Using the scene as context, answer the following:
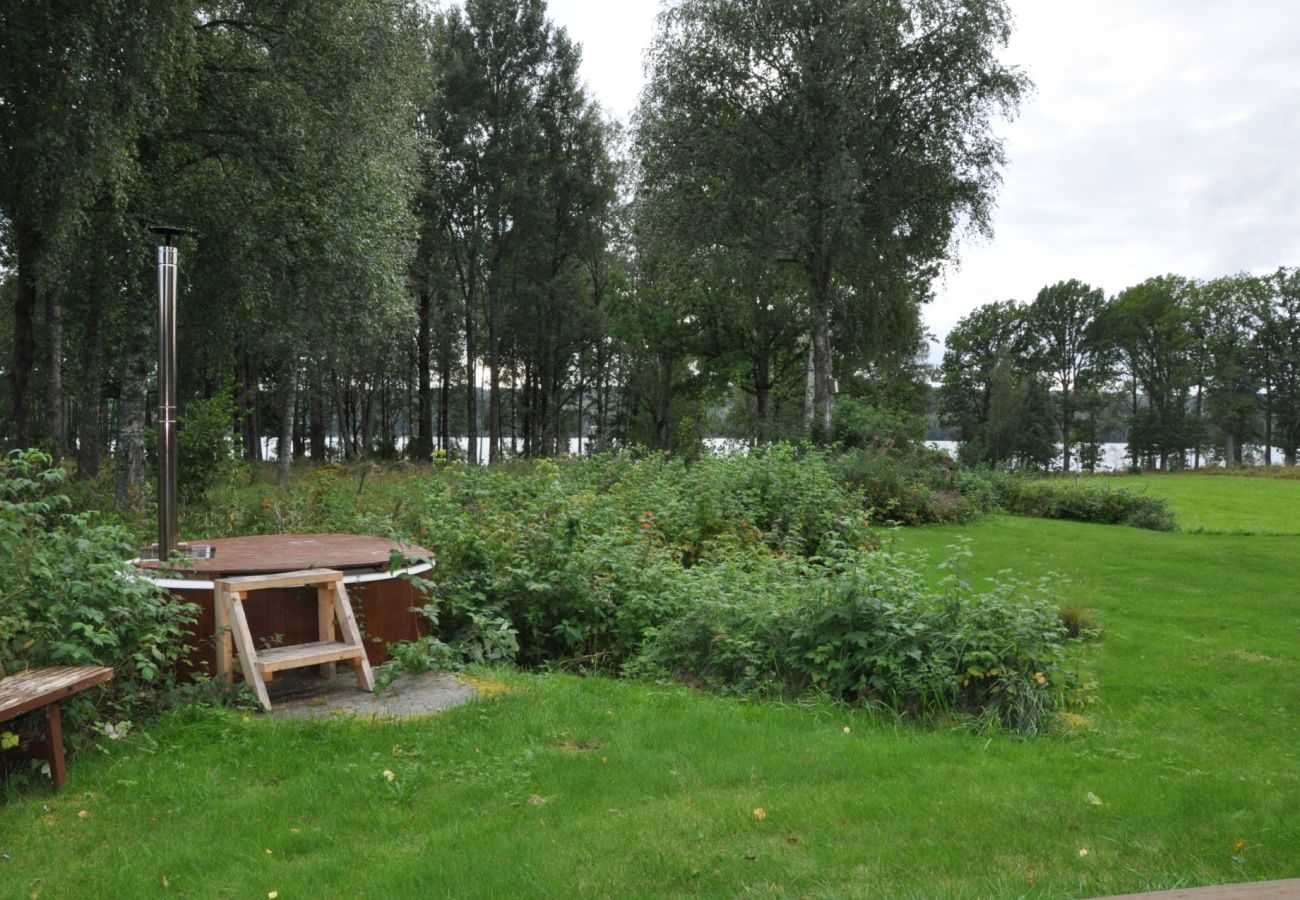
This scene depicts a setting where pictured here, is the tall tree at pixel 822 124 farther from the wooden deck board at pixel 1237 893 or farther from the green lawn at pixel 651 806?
the wooden deck board at pixel 1237 893

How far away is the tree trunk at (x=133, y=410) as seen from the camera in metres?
14.6

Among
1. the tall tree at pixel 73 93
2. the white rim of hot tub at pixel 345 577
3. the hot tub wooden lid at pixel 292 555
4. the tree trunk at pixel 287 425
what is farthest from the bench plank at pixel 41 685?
the tree trunk at pixel 287 425

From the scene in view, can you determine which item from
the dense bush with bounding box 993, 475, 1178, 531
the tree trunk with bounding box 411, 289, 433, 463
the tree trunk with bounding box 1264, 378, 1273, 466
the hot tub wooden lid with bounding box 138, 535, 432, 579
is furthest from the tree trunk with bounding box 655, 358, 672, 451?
the tree trunk with bounding box 1264, 378, 1273, 466

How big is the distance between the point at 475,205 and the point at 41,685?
32.6 metres

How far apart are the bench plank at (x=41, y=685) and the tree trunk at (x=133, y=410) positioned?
36.2ft

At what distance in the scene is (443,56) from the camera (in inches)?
1250

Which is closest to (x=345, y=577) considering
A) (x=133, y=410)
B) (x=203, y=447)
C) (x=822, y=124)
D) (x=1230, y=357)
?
(x=203, y=447)

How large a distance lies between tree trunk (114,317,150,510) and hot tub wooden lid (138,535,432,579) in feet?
29.2

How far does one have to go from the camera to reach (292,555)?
6.04m

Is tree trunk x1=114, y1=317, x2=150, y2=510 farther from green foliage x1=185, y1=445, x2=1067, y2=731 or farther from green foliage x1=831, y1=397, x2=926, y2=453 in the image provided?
green foliage x1=831, y1=397, x2=926, y2=453

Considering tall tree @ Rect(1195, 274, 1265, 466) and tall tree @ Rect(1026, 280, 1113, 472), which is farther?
tall tree @ Rect(1026, 280, 1113, 472)

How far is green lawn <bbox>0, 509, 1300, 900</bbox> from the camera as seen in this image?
10.6 feet

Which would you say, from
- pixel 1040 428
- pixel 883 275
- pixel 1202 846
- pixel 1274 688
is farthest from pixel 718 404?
pixel 1202 846

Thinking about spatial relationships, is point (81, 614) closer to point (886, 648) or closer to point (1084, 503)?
point (886, 648)
